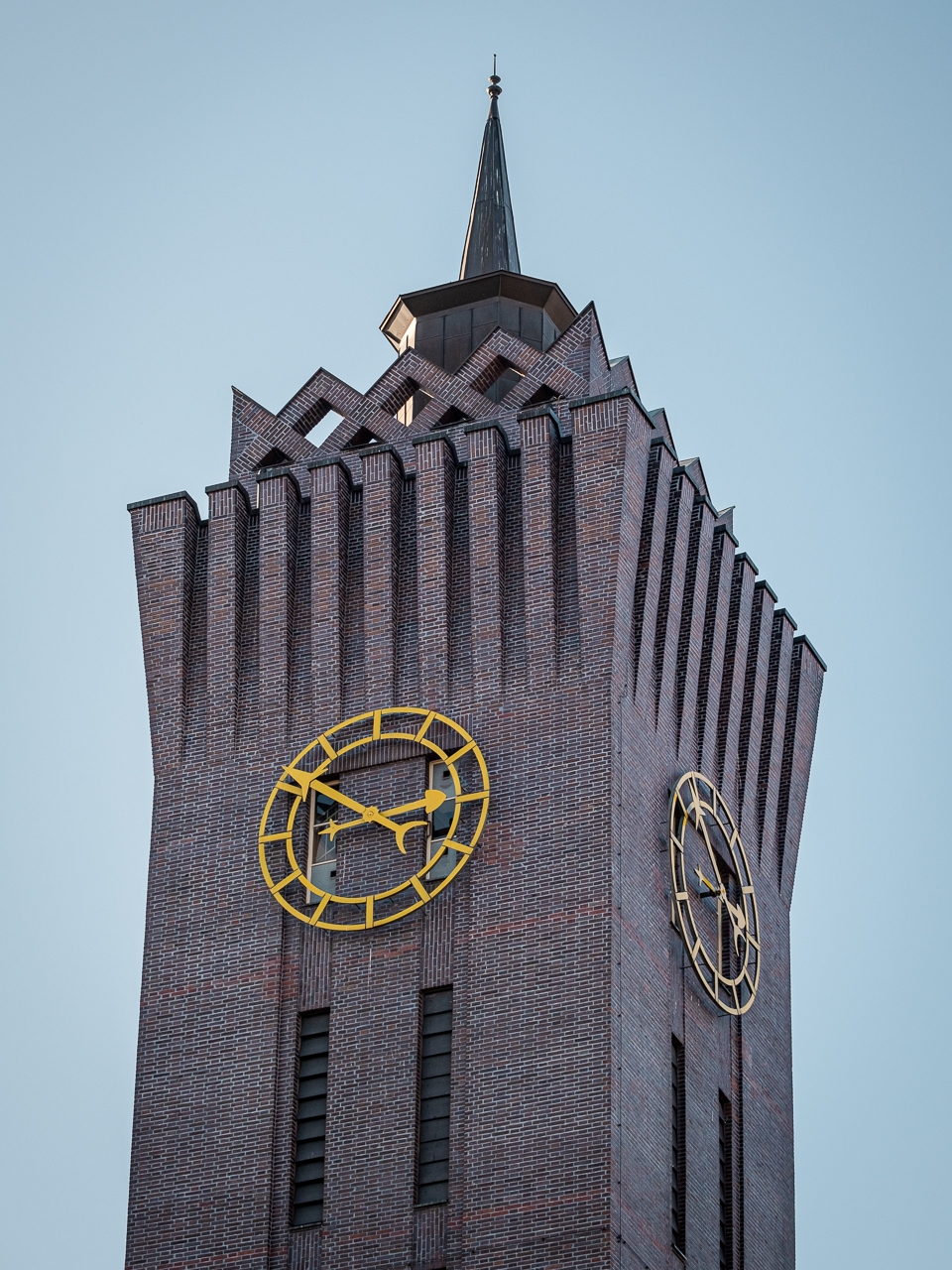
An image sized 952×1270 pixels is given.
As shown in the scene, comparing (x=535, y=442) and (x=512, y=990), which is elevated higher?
(x=535, y=442)

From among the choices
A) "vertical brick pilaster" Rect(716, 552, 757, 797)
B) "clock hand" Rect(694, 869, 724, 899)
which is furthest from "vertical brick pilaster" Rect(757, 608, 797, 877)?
"clock hand" Rect(694, 869, 724, 899)

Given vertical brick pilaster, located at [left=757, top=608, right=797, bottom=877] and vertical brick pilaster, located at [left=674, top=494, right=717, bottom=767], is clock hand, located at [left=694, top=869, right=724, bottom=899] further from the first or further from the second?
vertical brick pilaster, located at [left=757, top=608, right=797, bottom=877]

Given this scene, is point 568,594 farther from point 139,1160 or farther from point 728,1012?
point 139,1160

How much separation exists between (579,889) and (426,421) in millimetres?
12250

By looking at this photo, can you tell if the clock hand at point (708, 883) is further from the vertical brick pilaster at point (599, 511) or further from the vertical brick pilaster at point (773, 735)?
the vertical brick pilaster at point (599, 511)

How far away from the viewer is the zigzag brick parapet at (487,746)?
5072cm

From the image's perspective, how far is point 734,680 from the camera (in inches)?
2351

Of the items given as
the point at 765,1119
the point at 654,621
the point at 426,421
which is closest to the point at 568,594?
the point at 654,621

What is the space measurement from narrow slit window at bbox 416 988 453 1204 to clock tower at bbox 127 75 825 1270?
60mm

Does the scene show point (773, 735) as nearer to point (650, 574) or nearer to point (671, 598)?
point (671, 598)

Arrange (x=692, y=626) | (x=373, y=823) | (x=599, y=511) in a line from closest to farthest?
1. (x=373, y=823)
2. (x=599, y=511)
3. (x=692, y=626)

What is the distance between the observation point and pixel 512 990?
51.4 meters

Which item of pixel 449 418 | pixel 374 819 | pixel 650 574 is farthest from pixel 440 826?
pixel 449 418

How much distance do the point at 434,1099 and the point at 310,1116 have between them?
2.46 meters
